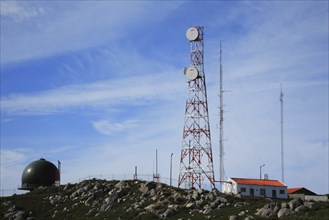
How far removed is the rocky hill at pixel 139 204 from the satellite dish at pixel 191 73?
19.3 metres

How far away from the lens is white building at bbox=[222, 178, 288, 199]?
2933 inches

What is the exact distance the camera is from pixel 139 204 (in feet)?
202

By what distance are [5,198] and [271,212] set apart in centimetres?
4709

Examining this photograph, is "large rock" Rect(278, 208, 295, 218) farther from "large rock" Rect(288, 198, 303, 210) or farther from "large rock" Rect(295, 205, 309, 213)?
"large rock" Rect(288, 198, 303, 210)

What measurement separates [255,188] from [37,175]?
39.4m

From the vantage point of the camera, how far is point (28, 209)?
68.6 m

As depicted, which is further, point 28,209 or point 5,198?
point 5,198

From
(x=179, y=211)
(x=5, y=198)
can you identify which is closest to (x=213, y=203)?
(x=179, y=211)

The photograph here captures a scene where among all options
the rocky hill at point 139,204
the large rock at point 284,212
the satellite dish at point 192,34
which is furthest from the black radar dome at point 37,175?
the large rock at point 284,212

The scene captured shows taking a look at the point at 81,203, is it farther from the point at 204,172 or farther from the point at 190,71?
the point at 190,71

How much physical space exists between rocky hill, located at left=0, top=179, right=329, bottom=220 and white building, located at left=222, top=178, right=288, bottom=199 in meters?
11.5

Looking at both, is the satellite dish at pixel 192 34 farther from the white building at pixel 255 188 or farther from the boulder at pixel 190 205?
the boulder at pixel 190 205

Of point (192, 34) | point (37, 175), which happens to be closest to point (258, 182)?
point (192, 34)

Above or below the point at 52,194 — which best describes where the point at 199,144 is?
above
